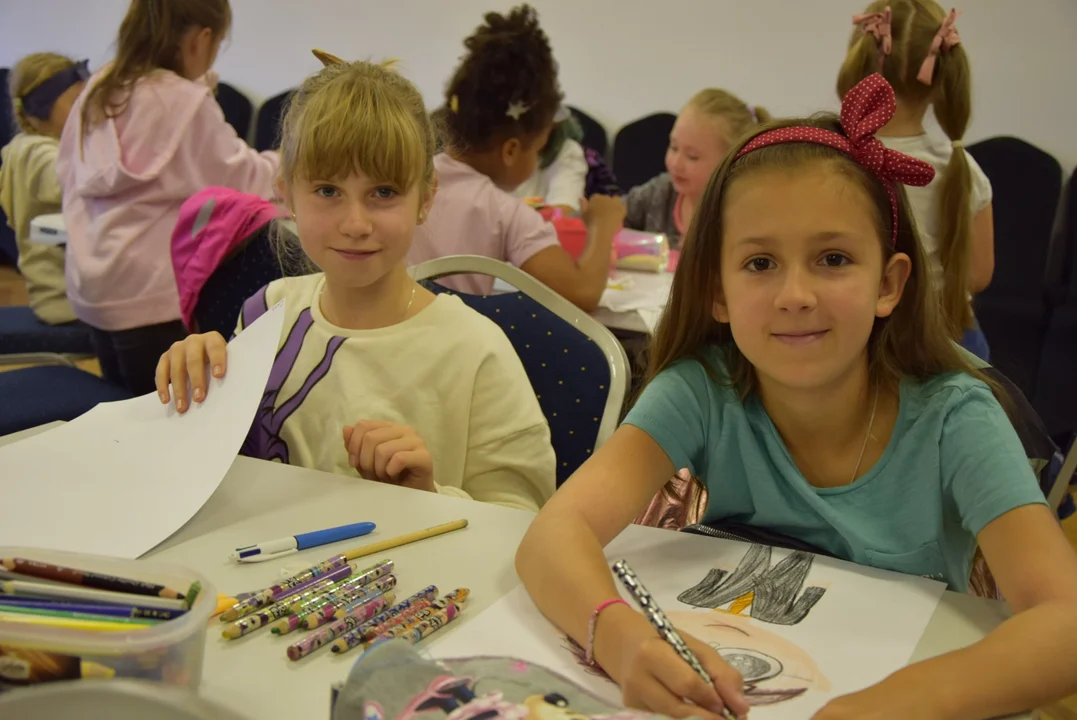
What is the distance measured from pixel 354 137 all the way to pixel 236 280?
587 mm

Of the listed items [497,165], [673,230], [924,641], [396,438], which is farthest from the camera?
[673,230]

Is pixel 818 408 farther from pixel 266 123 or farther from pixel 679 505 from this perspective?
pixel 266 123

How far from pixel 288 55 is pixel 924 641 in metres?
5.05

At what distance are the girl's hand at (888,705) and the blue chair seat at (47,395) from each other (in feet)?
5.70

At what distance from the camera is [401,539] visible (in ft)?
2.91

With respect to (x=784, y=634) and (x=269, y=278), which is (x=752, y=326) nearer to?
(x=784, y=634)

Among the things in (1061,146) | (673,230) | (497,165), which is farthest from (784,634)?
(1061,146)

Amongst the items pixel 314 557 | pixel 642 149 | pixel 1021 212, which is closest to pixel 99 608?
pixel 314 557

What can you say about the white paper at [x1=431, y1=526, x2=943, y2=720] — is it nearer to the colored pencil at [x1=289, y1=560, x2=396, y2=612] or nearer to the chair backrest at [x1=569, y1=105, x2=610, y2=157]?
the colored pencil at [x1=289, y1=560, x2=396, y2=612]

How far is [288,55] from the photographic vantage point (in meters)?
5.13

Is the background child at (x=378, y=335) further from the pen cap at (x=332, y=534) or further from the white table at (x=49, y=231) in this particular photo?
the white table at (x=49, y=231)

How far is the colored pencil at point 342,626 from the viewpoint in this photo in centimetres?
69

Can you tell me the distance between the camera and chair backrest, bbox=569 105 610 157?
4.34 m

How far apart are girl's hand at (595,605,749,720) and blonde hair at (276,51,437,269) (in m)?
0.74
